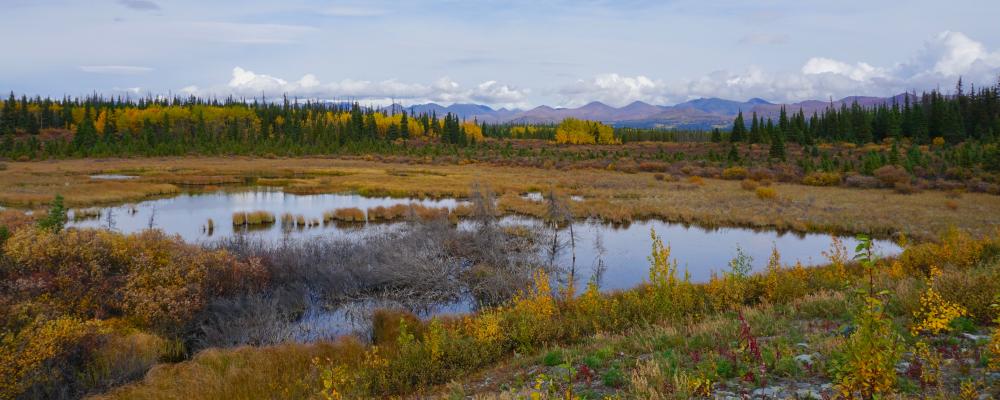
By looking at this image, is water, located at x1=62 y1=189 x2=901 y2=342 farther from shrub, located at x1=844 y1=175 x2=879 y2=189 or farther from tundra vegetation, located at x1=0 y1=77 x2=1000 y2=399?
shrub, located at x1=844 y1=175 x2=879 y2=189

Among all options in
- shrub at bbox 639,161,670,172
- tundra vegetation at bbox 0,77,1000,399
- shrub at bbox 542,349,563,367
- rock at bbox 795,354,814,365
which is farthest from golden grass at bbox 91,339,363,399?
shrub at bbox 639,161,670,172

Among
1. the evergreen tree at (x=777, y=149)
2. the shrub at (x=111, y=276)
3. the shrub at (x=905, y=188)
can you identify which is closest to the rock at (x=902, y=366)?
the shrub at (x=111, y=276)

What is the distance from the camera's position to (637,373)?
722 centimetres

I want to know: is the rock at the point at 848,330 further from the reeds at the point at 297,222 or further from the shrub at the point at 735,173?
the shrub at the point at 735,173

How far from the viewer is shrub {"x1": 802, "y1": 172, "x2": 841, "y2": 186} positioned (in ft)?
159

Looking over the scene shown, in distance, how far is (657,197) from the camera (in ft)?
136

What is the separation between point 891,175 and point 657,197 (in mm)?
20427

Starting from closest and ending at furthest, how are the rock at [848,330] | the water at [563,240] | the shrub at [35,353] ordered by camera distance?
the rock at [848,330]
the shrub at [35,353]
the water at [563,240]

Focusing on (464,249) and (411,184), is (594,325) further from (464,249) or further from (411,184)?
(411,184)

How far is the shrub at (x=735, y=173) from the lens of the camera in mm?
55750

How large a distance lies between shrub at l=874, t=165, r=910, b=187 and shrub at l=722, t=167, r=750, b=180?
11154 millimetres

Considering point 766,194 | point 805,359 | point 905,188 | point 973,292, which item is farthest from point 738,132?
point 805,359

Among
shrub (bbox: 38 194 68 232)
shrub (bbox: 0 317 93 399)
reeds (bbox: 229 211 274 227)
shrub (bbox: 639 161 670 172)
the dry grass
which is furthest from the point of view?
shrub (bbox: 639 161 670 172)

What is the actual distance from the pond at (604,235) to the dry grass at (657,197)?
79.4 inches
